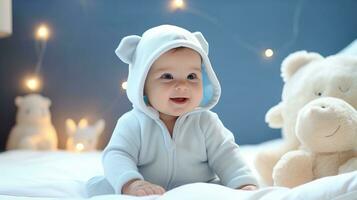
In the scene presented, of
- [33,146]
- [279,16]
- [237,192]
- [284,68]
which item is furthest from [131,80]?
[279,16]

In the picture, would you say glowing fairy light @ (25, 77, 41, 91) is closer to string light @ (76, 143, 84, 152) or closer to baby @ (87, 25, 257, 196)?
string light @ (76, 143, 84, 152)

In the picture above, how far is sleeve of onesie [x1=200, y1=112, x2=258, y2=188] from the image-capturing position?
0.98 m

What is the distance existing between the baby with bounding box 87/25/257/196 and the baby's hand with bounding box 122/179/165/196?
0.05 meters

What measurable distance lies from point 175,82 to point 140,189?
9.6 inches

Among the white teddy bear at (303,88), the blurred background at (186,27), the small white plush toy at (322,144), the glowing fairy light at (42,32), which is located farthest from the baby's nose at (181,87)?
the glowing fairy light at (42,32)

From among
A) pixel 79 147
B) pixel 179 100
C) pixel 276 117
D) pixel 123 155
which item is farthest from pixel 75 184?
pixel 79 147

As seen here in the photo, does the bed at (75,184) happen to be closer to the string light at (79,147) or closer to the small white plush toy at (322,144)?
the string light at (79,147)

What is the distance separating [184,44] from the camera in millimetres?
966

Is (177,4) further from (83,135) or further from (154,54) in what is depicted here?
(154,54)

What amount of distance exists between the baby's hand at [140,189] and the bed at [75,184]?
119 millimetres

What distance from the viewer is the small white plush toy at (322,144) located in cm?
97

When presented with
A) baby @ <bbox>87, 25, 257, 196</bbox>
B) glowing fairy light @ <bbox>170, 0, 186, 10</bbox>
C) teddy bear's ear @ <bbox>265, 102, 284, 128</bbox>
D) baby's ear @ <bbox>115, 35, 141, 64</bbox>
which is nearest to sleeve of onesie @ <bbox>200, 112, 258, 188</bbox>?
baby @ <bbox>87, 25, 257, 196</bbox>

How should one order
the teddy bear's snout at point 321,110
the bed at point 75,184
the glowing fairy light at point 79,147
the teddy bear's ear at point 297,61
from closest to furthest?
the bed at point 75,184, the teddy bear's snout at point 321,110, the teddy bear's ear at point 297,61, the glowing fairy light at point 79,147

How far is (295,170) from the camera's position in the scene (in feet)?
3.41
